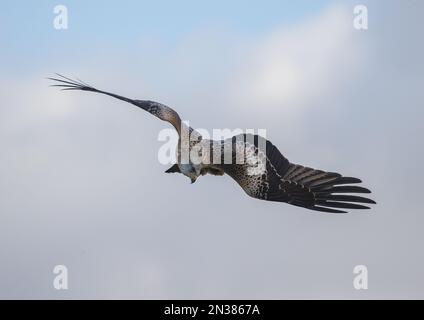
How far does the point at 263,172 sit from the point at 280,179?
539 millimetres

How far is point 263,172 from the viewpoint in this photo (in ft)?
101

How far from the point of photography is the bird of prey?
30406mm

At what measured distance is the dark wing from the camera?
100 ft

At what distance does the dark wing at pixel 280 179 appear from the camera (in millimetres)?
30625

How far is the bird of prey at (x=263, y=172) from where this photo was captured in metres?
30.4

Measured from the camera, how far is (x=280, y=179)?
30.9 meters
